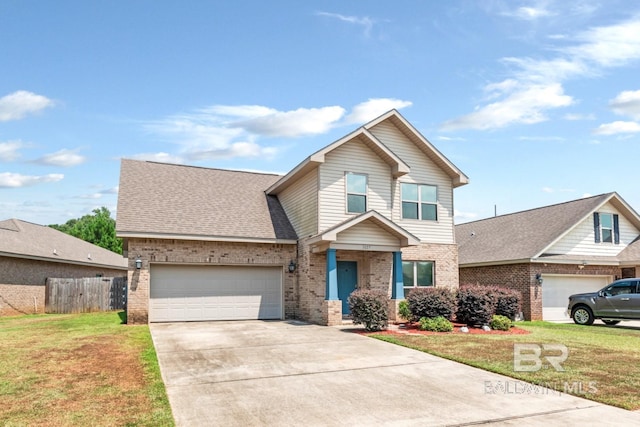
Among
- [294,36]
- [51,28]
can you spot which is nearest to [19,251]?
[51,28]

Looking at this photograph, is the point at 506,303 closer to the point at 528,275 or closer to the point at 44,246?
the point at 528,275

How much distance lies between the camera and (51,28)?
15984 mm

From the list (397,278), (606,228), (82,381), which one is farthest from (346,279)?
(606,228)

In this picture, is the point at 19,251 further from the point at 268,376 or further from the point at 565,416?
the point at 565,416

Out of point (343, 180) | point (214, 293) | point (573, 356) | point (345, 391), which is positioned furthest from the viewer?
point (343, 180)

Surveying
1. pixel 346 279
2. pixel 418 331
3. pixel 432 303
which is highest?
pixel 346 279

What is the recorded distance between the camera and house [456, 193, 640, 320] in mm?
22562

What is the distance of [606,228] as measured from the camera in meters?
24.9

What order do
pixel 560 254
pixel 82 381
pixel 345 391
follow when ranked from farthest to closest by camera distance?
pixel 560 254 → pixel 82 381 → pixel 345 391

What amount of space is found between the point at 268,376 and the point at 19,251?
2073 cm

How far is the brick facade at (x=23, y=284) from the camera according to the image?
2411 cm

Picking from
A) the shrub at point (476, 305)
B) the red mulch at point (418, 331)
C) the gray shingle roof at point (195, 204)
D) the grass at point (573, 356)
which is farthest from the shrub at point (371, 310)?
the gray shingle roof at point (195, 204)

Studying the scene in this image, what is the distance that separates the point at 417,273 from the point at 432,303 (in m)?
4.49

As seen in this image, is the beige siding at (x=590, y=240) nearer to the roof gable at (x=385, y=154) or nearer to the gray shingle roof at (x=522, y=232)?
the gray shingle roof at (x=522, y=232)
